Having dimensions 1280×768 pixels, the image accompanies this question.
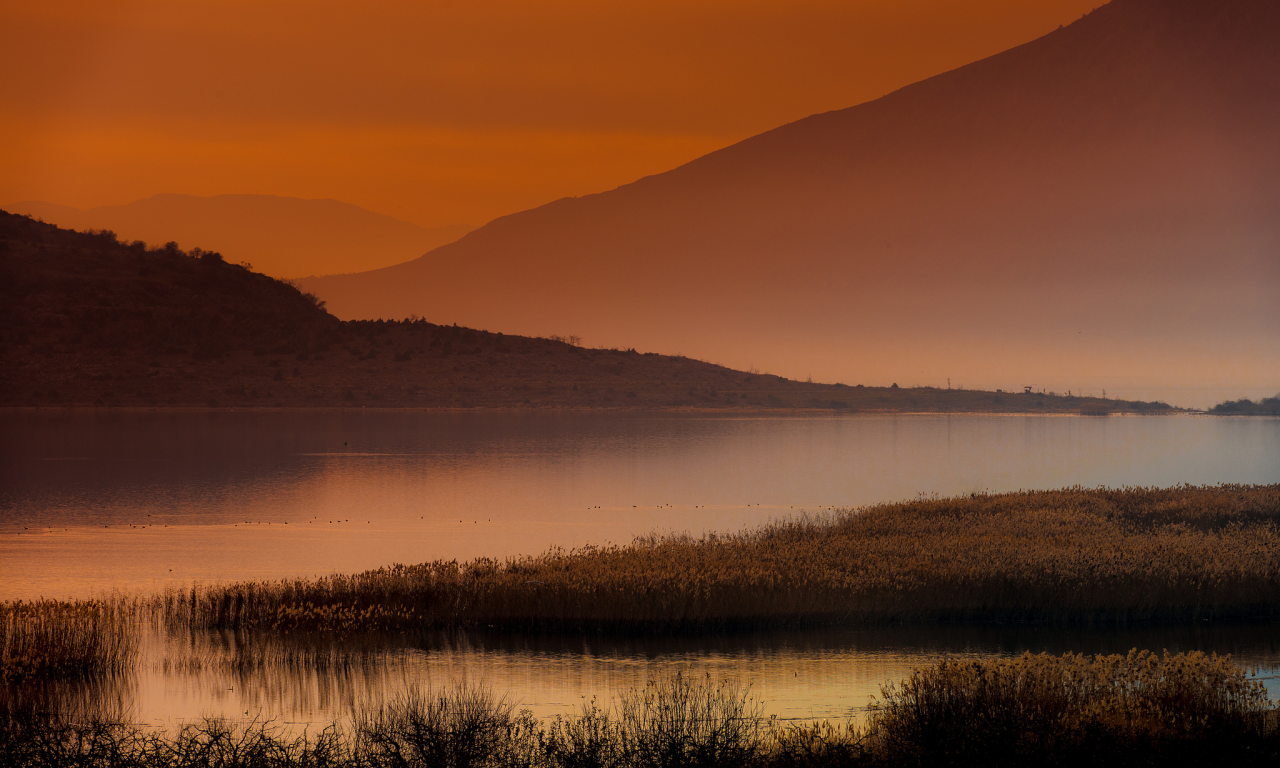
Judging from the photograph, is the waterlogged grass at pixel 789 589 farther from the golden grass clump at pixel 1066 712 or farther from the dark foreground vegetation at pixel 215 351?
the dark foreground vegetation at pixel 215 351

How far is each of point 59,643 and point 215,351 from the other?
16329cm

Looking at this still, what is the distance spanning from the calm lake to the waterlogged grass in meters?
1.07

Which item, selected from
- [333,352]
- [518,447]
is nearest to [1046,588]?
[518,447]

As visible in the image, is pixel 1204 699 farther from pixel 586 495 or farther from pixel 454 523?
pixel 586 495

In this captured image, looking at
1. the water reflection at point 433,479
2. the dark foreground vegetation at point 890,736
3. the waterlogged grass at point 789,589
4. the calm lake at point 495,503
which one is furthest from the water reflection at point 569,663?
the water reflection at point 433,479

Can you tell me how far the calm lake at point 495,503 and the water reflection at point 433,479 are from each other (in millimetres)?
281

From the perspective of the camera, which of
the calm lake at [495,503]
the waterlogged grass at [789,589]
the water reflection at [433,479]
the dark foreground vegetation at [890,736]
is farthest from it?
the water reflection at [433,479]

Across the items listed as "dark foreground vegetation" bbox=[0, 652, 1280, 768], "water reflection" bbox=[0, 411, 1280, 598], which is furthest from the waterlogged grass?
"dark foreground vegetation" bbox=[0, 652, 1280, 768]

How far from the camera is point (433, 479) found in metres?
74.4

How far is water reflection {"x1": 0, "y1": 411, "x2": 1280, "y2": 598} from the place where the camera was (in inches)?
1730

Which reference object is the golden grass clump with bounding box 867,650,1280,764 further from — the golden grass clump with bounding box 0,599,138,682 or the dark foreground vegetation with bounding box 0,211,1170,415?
the dark foreground vegetation with bounding box 0,211,1170,415

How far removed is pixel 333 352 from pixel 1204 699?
181m

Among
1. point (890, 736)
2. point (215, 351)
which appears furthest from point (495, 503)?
point (215, 351)

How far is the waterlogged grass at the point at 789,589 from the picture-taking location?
1091 inches
